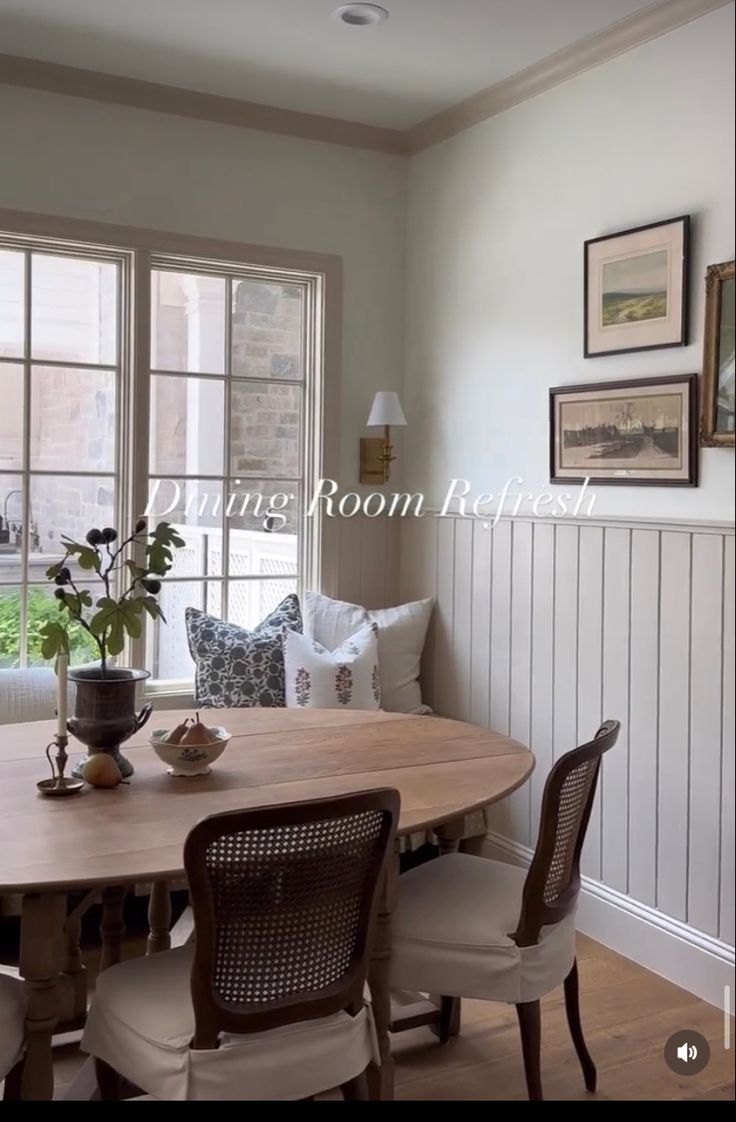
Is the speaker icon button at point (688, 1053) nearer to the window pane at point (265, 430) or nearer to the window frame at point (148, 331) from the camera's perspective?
the window frame at point (148, 331)

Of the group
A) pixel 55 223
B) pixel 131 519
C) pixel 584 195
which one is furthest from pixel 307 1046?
pixel 55 223

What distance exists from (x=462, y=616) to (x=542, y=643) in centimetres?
46

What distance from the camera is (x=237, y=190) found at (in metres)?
3.66

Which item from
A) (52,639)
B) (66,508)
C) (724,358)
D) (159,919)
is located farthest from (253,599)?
(724,358)

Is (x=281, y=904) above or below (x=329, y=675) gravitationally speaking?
below

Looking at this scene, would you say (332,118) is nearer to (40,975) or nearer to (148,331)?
(148,331)

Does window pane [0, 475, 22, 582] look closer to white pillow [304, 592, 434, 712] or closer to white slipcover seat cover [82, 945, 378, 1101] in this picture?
white pillow [304, 592, 434, 712]

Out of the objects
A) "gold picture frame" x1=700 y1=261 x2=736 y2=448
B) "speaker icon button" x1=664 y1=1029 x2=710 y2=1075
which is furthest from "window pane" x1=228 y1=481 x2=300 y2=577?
"gold picture frame" x1=700 y1=261 x2=736 y2=448

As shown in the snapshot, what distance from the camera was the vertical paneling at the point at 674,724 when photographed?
2680 millimetres

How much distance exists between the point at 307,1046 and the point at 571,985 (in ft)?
2.69

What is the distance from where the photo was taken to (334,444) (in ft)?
12.8

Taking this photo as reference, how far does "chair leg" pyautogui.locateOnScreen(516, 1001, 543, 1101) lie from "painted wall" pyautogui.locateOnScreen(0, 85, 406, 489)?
7.41 ft

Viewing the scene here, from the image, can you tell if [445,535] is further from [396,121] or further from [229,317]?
[396,121]

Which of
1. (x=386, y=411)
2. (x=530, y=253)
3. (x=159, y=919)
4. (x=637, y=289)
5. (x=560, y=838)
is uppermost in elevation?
(x=530, y=253)
